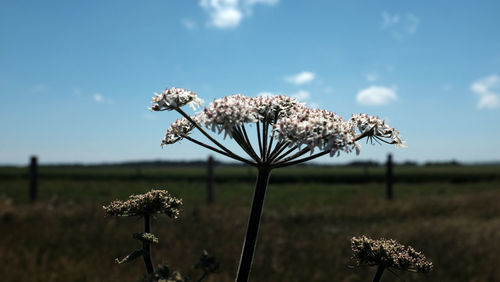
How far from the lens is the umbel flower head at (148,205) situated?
4.64 feet

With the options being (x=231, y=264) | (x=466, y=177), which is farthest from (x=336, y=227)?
(x=466, y=177)

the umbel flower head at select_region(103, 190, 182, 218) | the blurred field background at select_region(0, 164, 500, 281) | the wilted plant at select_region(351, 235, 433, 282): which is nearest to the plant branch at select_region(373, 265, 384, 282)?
the wilted plant at select_region(351, 235, 433, 282)

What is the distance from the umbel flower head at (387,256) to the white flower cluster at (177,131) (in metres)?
0.94

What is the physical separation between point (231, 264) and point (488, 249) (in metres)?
8.33

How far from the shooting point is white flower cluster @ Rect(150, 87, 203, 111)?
5.97 ft

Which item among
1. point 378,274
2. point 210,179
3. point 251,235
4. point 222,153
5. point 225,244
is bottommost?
point 225,244

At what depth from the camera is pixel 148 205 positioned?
1.45 meters

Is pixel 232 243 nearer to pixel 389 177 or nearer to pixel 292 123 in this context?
pixel 292 123

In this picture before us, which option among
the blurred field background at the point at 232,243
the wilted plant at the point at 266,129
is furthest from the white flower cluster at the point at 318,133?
the blurred field background at the point at 232,243

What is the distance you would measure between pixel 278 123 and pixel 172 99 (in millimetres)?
540

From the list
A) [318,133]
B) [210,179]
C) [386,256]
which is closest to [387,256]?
[386,256]

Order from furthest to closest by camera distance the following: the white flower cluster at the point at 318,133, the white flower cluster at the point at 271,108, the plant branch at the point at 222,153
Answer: the white flower cluster at the point at 271,108, the white flower cluster at the point at 318,133, the plant branch at the point at 222,153

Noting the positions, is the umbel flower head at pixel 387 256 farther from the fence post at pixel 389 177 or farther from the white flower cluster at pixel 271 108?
the fence post at pixel 389 177

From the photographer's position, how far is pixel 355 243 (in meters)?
1.48
